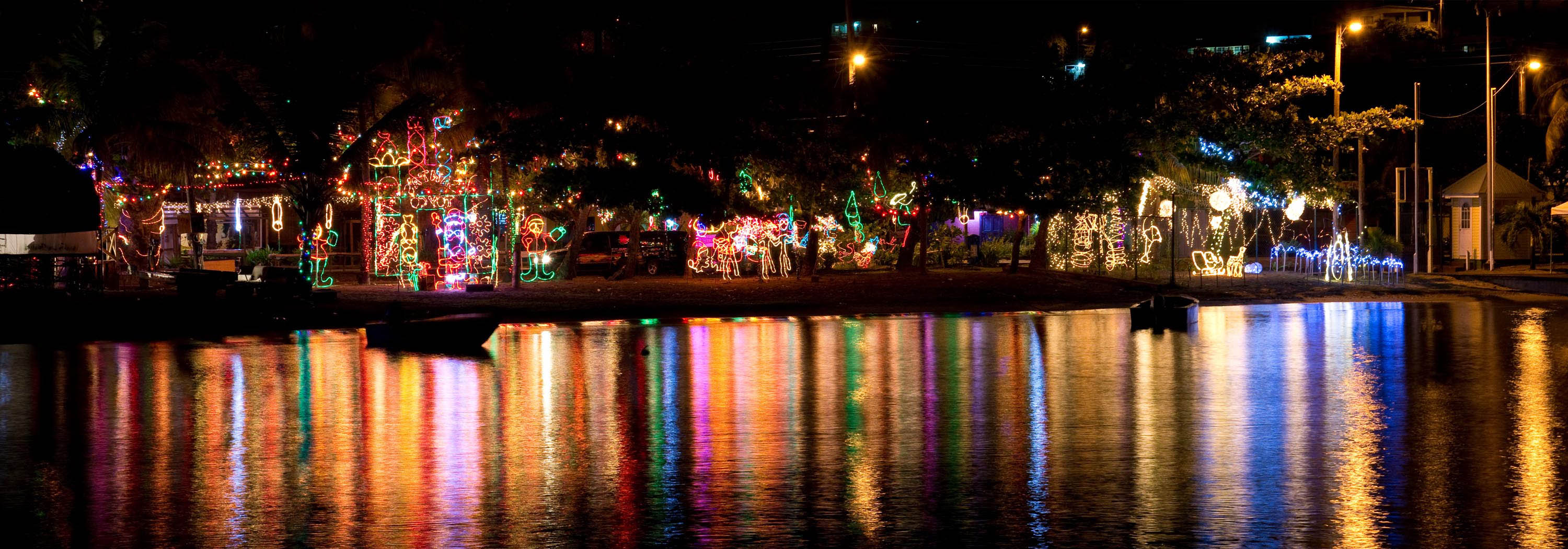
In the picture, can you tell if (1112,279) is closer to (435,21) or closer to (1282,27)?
(435,21)

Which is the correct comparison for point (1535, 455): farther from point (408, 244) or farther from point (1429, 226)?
point (1429, 226)

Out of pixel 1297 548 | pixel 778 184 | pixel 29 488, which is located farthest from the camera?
pixel 778 184

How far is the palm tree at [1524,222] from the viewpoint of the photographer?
152 ft

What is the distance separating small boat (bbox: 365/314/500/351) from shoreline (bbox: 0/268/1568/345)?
13.8 ft

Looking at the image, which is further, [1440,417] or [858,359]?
[858,359]

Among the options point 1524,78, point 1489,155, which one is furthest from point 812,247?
point 1524,78

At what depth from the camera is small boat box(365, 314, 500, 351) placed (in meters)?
20.3

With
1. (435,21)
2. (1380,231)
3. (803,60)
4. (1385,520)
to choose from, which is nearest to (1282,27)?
(1380,231)

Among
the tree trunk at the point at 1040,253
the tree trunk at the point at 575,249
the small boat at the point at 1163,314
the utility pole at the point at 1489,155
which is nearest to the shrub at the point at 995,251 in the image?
the tree trunk at the point at 1040,253

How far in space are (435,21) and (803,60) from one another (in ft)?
36.0

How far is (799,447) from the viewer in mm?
10586

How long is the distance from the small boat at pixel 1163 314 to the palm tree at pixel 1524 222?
89.3ft

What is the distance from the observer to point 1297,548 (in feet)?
23.4

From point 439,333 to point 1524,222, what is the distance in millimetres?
39878
